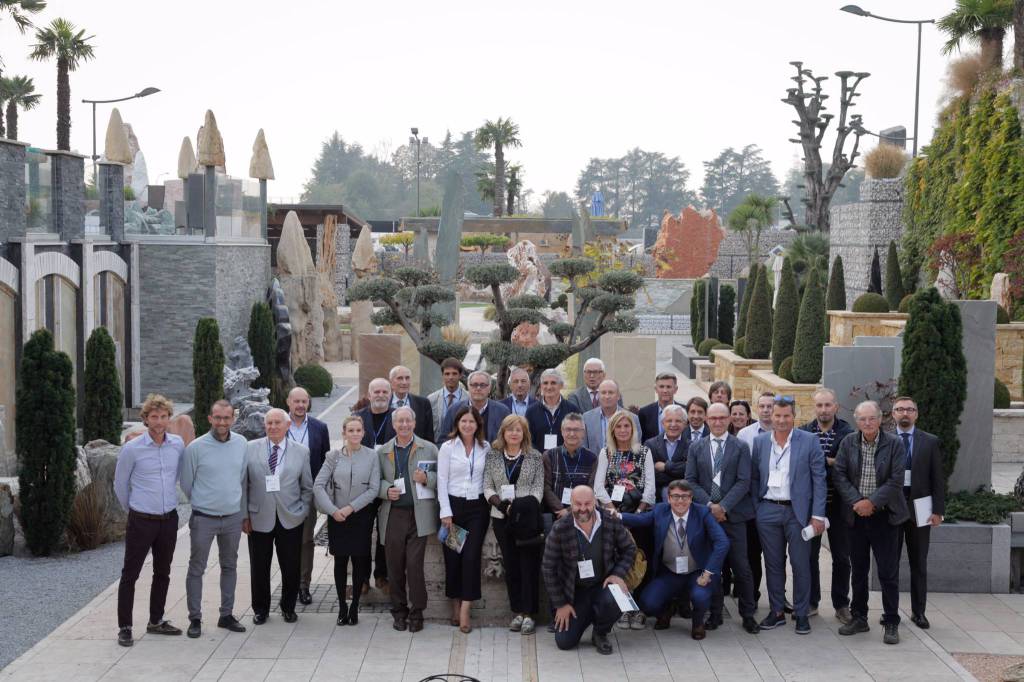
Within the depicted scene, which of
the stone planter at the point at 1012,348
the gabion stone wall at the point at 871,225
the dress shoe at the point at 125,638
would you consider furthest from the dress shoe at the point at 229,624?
the gabion stone wall at the point at 871,225

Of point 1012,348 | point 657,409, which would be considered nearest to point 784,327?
point 1012,348

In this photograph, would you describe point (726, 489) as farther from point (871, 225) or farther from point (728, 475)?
point (871, 225)

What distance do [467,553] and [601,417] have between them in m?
1.58

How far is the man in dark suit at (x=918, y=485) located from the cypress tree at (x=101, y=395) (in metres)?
9.60

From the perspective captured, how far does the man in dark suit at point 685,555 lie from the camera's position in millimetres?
8406

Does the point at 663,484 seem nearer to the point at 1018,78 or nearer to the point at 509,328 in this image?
the point at 509,328

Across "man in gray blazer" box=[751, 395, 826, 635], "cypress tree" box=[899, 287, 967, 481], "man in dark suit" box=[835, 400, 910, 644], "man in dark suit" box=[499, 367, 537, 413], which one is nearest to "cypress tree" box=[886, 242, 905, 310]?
"cypress tree" box=[899, 287, 967, 481]

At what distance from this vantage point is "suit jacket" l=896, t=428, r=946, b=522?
28.4ft

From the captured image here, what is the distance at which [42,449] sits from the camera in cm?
1097

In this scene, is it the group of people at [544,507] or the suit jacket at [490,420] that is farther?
the suit jacket at [490,420]

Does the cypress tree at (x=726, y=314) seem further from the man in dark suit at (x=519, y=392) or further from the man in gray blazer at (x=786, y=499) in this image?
the man in gray blazer at (x=786, y=499)

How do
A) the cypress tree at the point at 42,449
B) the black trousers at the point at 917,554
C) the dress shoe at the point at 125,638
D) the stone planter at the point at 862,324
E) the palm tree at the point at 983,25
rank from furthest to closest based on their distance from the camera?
the palm tree at the point at 983,25
the stone planter at the point at 862,324
the cypress tree at the point at 42,449
the black trousers at the point at 917,554
the dress shoe at the point at 125,638

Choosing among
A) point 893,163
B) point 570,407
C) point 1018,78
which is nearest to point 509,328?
point 570,407

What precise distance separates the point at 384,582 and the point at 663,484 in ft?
7.67
